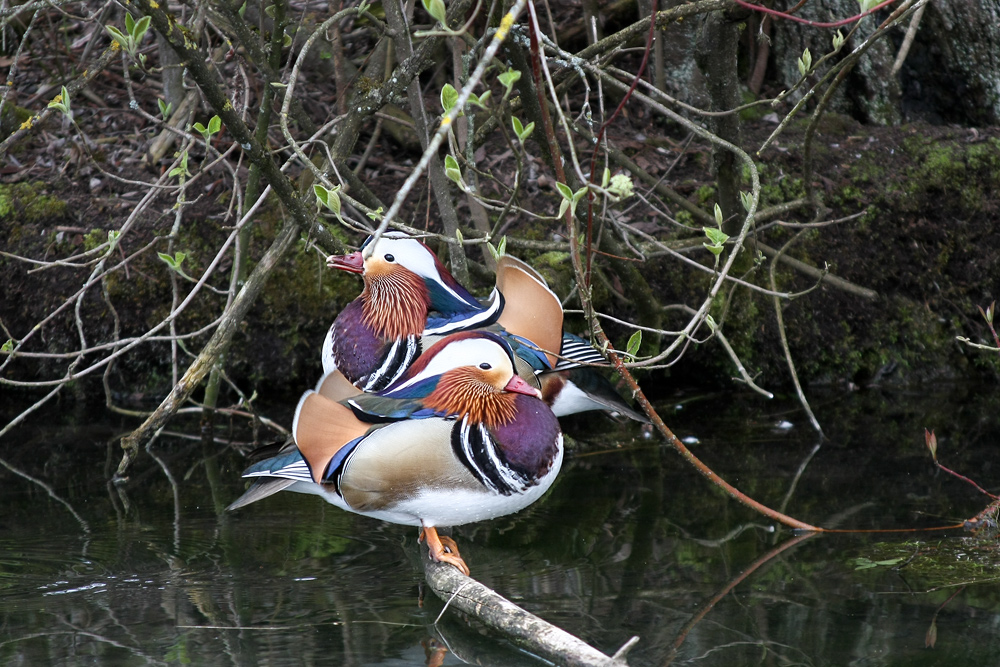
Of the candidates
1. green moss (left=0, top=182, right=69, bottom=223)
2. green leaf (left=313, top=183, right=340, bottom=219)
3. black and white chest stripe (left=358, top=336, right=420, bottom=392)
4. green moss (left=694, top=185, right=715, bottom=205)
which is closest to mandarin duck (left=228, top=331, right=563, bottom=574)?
black and white chest stripe (left=358, top=336, right=420, bottom=392)

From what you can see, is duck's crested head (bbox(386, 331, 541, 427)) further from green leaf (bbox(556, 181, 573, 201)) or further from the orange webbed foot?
green leaf (bbox(556, 181, 573, 201))

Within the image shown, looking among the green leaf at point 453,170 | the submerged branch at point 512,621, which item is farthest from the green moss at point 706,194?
the submerged branch at point 512,621

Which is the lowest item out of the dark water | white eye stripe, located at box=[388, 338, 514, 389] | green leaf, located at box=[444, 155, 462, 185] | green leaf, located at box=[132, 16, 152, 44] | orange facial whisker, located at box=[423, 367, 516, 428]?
the dark water

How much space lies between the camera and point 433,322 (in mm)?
3941

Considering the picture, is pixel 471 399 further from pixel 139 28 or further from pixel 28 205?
pixel 28 205

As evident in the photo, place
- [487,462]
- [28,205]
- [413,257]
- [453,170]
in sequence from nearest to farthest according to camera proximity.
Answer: [453,170], [487,462], [413,257], [28,205]

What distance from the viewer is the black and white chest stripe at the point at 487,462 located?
301 centimetres

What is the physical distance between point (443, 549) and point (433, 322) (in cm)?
115

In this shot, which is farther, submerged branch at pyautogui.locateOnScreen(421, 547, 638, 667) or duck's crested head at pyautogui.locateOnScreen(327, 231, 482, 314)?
duck's crested head at pyautogui.locateOnScreen(327, 231, 482, 314)

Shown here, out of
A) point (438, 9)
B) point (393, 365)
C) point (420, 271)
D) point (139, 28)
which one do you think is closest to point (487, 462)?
point (393, 365)

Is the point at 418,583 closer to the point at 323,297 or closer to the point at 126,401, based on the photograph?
the point at 323,297

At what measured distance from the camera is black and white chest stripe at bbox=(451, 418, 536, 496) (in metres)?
3.01

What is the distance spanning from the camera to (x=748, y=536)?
3.33 meters

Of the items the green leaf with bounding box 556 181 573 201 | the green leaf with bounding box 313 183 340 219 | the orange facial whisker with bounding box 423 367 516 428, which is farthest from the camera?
the orange facial whisker with bounding box 423 367 516 428
